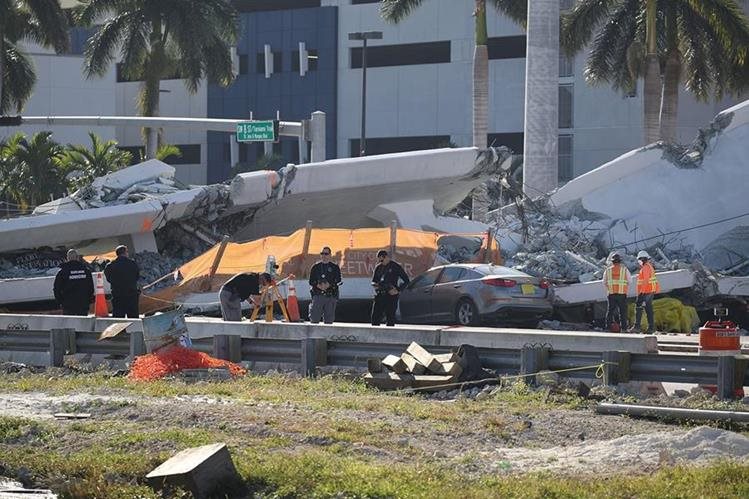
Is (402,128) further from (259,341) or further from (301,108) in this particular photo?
(259,341)

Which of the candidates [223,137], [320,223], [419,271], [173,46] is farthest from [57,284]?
[223,137]

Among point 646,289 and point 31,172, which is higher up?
point 31,172

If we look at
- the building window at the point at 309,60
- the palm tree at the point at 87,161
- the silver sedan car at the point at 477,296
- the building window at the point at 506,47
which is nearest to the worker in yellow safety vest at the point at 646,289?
the silver sedan car at the point at 477,296

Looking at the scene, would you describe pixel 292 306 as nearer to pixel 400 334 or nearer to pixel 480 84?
pixel 400 334

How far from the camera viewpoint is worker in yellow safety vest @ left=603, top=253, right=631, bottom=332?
76.0 feet

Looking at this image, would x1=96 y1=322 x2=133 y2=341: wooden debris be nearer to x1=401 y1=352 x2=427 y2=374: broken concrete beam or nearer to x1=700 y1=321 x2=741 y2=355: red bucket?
x1=401 y1=352 x2=427 y2=374: broken concrete beam

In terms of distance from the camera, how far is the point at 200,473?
9.66 meters

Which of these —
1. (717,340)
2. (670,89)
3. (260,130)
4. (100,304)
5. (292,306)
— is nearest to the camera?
(717,340)

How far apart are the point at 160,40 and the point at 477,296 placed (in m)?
33.9

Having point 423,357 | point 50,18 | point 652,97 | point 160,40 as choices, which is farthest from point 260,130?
point 50,18

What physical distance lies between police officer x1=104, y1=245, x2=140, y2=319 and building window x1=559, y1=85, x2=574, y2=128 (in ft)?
167

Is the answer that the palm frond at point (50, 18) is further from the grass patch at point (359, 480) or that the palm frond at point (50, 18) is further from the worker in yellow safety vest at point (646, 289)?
the grass patch at point (359, 480)

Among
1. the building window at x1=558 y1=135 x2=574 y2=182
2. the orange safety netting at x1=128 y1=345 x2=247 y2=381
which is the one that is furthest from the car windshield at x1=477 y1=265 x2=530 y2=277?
the building window at x1=558 y1=135 x2=574 y2=182

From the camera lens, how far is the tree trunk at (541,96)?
123 feet
